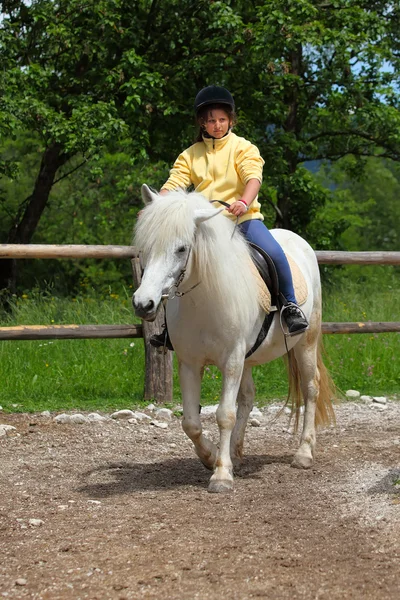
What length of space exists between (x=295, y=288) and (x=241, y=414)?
95 cm

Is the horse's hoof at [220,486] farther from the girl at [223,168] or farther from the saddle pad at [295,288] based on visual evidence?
the saddle pad at [295,288]

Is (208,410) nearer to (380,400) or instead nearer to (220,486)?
(380,400)

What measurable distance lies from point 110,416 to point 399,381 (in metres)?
3.33

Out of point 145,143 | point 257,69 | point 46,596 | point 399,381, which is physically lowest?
point 399,381

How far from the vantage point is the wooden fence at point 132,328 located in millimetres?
7684

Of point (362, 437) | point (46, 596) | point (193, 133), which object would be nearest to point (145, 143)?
point (193, 133)

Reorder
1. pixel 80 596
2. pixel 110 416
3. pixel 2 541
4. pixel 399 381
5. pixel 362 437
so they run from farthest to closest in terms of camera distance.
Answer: pixel 399 381, pixel 110 416, pixel 362 437, pixel 2 541, pixel 80 596

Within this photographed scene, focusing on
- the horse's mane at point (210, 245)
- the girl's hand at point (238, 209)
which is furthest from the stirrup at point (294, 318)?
the girl's hand at point (238, 209)

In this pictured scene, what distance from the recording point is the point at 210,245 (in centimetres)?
483

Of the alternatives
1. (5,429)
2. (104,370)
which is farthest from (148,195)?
(104,370)

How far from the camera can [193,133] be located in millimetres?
13852

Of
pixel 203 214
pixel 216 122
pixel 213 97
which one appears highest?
pixel 213 97

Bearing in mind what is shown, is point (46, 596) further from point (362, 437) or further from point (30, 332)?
point (30, 332)

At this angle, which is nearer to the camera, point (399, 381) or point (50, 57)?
point (399, 381)
